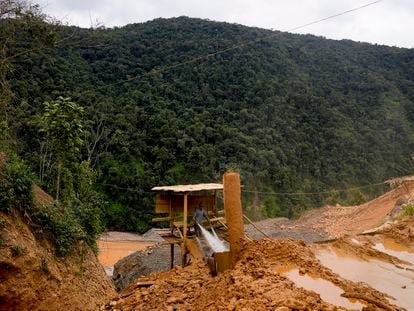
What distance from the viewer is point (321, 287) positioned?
4555 mm

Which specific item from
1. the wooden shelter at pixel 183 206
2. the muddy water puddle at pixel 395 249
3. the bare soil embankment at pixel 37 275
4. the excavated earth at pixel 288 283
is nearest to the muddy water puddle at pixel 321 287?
the excavated earth at pixel 288 283

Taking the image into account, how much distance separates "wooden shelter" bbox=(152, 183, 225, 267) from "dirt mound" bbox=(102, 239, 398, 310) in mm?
2995

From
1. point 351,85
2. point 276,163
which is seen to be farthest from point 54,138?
point 351,85

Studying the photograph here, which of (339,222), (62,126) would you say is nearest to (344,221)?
(339,222)

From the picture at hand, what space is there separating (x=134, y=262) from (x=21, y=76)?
22.2 meters

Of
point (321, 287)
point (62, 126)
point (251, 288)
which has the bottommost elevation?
point (321, 287)

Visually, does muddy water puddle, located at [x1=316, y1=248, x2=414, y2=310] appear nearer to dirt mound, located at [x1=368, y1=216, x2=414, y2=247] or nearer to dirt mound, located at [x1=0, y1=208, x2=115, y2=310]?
dirt mound, located at [x1=368, y1=216, x2=414, y2=247]

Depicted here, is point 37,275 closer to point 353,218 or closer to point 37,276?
point 37,276

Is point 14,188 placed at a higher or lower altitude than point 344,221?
higher

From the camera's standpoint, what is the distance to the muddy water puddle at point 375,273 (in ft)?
17.7

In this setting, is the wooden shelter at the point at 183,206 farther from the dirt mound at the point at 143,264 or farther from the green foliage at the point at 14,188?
the dirt mound at the point at 143,264

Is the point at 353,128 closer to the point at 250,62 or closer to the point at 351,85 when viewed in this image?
the point at 351,85

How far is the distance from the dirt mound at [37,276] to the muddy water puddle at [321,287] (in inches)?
232

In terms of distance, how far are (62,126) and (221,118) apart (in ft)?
102
